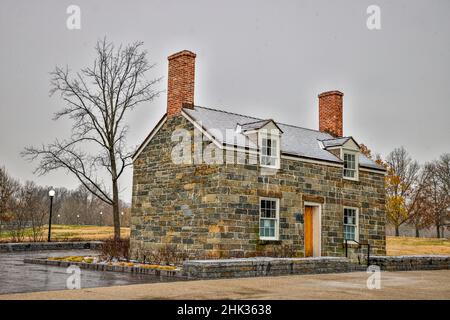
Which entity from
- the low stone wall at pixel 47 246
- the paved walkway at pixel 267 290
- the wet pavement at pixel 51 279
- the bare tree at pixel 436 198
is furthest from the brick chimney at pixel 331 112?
the bare tree at pixel 436 198

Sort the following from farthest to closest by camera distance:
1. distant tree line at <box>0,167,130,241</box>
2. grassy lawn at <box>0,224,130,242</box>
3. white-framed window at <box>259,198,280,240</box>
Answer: grassy lawn at <box>0,224,130,242</box>, distant tree line at <box>0,167,130,241</box>, white-framed window at <box>259,198,280,240</box>

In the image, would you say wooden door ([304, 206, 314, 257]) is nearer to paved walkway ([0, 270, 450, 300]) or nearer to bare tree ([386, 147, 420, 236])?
paved walkway ([0, 270, 450, 300])

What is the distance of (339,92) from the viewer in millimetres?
26734

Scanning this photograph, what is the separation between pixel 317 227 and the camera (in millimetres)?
21797

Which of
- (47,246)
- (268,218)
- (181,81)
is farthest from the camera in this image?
(47,246)

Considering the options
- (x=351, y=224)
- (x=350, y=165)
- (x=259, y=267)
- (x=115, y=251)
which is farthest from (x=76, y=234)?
(x=259, y=267)

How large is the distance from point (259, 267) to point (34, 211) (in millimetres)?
25410

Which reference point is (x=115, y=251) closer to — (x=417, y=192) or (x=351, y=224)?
(x=351, y=224)

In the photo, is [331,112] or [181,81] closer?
[181,81]

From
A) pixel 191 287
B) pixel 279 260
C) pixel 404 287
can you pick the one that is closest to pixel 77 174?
pixel 279 260

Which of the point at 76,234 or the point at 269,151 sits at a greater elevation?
the point at 269,151

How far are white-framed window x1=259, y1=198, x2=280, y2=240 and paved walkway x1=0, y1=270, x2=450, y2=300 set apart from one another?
5.34 m

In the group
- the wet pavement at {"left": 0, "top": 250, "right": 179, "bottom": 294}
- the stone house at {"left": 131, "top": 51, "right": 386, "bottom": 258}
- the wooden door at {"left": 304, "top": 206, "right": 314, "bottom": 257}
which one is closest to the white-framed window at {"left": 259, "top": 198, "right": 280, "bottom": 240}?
the stone house at {"left": 131, "top": 51, "right": 386, "bottom": 258}

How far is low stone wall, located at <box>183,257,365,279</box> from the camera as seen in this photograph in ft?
45.9
